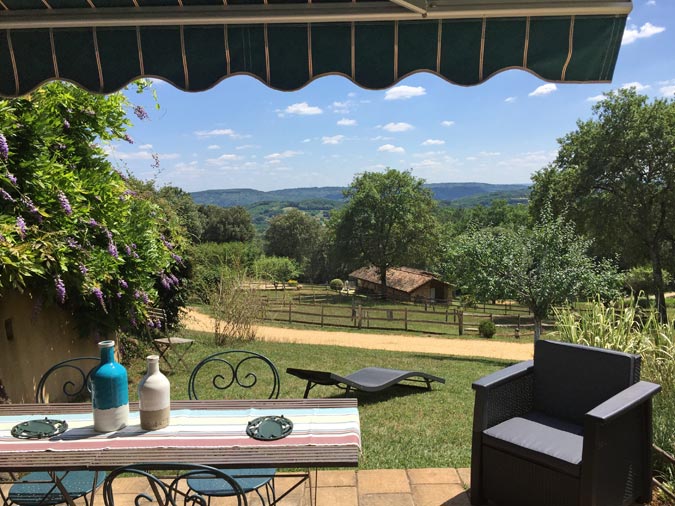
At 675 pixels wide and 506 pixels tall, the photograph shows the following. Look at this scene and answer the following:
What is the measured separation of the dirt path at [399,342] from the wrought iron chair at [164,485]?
30.6 ft

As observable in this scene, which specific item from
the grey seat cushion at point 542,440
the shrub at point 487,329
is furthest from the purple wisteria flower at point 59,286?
the shrub at point 487,329

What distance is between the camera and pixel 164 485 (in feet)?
5.27

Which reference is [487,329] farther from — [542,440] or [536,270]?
[542,440]

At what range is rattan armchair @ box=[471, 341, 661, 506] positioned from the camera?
2559mm

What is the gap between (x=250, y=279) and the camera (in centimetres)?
1084

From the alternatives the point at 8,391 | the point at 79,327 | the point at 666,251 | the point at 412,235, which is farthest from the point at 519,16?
the point at 412,235

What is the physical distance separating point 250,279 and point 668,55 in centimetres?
2171

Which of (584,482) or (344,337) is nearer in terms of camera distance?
(584,482)

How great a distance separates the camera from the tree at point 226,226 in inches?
2408

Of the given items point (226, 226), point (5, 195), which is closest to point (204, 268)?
point (5, 195)

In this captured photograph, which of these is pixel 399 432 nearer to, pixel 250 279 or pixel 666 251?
pixel 250 279

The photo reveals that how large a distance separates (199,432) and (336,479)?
5.21 feet

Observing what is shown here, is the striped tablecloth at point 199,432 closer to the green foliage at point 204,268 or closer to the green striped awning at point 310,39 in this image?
the green striped awning at point 310,39

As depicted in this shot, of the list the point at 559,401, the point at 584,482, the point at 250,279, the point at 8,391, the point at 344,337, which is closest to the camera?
the point at 584,482
